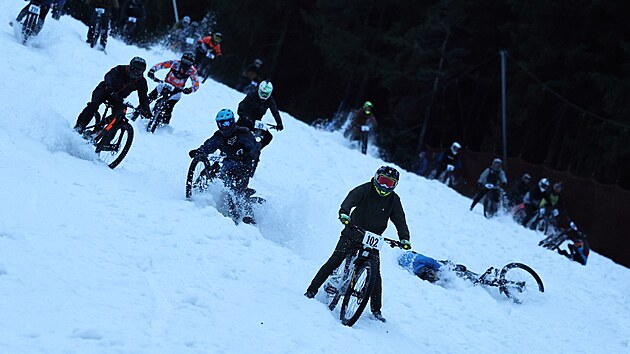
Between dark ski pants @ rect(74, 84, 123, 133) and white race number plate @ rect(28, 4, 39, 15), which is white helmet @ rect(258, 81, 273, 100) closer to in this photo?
dark ski pants @ rect(74, 84, 123, 133)

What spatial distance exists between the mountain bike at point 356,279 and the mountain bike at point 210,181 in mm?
2490

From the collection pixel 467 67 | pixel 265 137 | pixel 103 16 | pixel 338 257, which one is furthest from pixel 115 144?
A: pixel 467 67

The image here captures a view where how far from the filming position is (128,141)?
34.2 feet

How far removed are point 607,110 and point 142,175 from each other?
71.1ft

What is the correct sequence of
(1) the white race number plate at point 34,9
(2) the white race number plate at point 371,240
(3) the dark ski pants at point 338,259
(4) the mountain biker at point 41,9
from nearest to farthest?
(2) the white race number plate at point 371,240 → (3) the dark ski pants at point 338,259 → (1) the white race number plate at point 34,9 → (4) the mountain biker at point 41,9

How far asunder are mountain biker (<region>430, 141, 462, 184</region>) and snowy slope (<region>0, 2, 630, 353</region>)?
6901 mm

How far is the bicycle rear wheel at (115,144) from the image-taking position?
10.3m

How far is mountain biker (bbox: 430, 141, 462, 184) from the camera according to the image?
24.7m

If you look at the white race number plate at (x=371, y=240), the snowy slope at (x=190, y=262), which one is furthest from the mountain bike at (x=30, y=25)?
the white race number plate at (x=371, y=240)

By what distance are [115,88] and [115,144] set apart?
0.93 m

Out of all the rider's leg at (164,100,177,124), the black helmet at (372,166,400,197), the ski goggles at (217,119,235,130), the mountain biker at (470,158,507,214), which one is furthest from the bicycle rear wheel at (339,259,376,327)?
the mountain biker at (470,158,507,214)

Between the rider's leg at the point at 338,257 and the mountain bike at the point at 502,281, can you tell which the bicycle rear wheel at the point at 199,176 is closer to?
the rider's leg at the point at 338,257

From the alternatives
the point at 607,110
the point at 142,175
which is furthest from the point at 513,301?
the point at 607,110

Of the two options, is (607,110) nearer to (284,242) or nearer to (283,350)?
(284,242)
